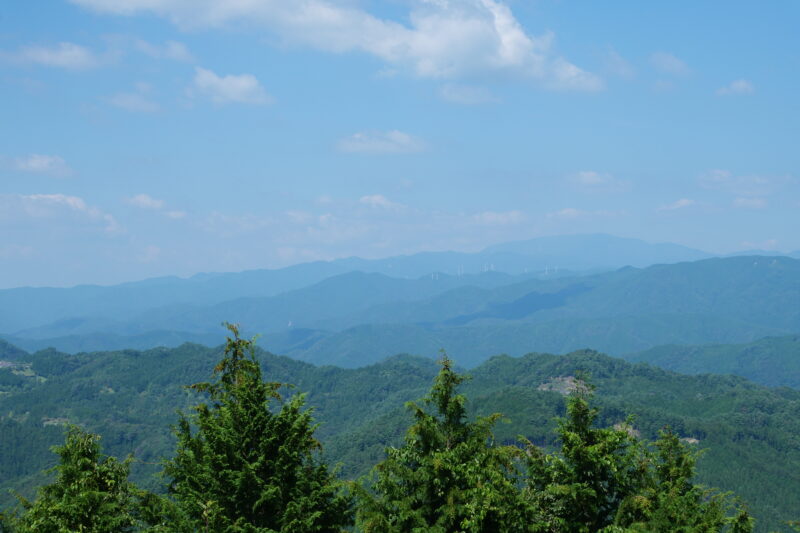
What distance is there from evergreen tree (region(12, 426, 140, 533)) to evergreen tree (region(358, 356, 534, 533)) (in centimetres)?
816

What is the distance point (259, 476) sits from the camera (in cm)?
2058

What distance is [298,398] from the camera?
22547mm

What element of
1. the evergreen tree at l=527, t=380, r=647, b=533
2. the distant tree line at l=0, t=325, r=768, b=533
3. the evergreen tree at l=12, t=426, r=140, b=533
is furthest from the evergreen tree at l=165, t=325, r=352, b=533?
the evergreen tree at l=527, t=380, r=647, b=533

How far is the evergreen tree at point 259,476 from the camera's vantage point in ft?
64.8

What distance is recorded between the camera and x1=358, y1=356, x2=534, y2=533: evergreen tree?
18.8 meters

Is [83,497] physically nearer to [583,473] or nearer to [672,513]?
[583,473]

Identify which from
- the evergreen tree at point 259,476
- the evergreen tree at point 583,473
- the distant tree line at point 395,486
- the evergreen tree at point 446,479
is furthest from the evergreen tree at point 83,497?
the evergreen tree at point 583,473

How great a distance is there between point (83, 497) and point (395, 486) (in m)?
9.84

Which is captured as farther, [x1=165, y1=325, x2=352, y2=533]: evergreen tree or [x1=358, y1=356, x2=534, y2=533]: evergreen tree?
[x1=165, y1=325, x2=352, y2=533]: evergreen tree

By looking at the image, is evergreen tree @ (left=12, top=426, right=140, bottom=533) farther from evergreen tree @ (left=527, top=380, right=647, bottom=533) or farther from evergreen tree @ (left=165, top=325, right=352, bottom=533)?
evergreen tree @ (left=527, top=380, right=647, bottom=533)

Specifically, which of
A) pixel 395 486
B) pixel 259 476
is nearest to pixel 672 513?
pixel 395 486

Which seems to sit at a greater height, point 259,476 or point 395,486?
point 259,476

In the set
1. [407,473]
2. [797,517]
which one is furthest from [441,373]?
[797,517]

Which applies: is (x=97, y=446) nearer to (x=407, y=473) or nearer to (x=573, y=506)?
(x=407, y=473)
